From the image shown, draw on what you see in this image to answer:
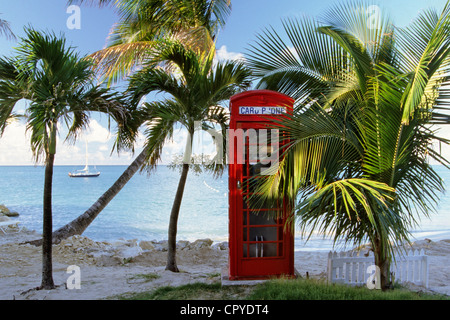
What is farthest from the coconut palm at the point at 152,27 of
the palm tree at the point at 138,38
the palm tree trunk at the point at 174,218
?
the palm tree trunk at the point at 174,218

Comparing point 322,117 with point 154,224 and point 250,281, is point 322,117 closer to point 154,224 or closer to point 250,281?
point 250,281

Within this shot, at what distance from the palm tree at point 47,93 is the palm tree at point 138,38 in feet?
10.5

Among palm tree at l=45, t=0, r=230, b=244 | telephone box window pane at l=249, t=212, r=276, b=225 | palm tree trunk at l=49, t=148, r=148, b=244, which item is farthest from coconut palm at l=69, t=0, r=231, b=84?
telephone box window pane at l=249, t=212, r=276, b=225

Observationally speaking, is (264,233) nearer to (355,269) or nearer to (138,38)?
(355,269)

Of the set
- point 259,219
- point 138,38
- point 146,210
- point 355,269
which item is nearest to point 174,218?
point 259,219

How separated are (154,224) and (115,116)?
72.5 feet

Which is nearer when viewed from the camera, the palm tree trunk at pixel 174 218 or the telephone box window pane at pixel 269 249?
the telephone box window pane at pixel 269 249

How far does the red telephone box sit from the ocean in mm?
4743

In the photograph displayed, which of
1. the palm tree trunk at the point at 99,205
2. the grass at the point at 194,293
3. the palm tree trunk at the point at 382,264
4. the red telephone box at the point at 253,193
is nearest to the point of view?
the grass at the point at 194,293

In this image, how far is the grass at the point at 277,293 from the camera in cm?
415

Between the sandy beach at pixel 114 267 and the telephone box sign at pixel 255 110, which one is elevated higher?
the telephone box sign at pixel 255 110

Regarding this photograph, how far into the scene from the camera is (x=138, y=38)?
35.2ft

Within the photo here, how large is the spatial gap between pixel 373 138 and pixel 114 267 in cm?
639

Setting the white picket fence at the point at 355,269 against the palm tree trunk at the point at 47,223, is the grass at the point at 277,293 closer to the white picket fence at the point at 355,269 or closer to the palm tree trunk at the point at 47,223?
the white picket fence at the point at 355,269
